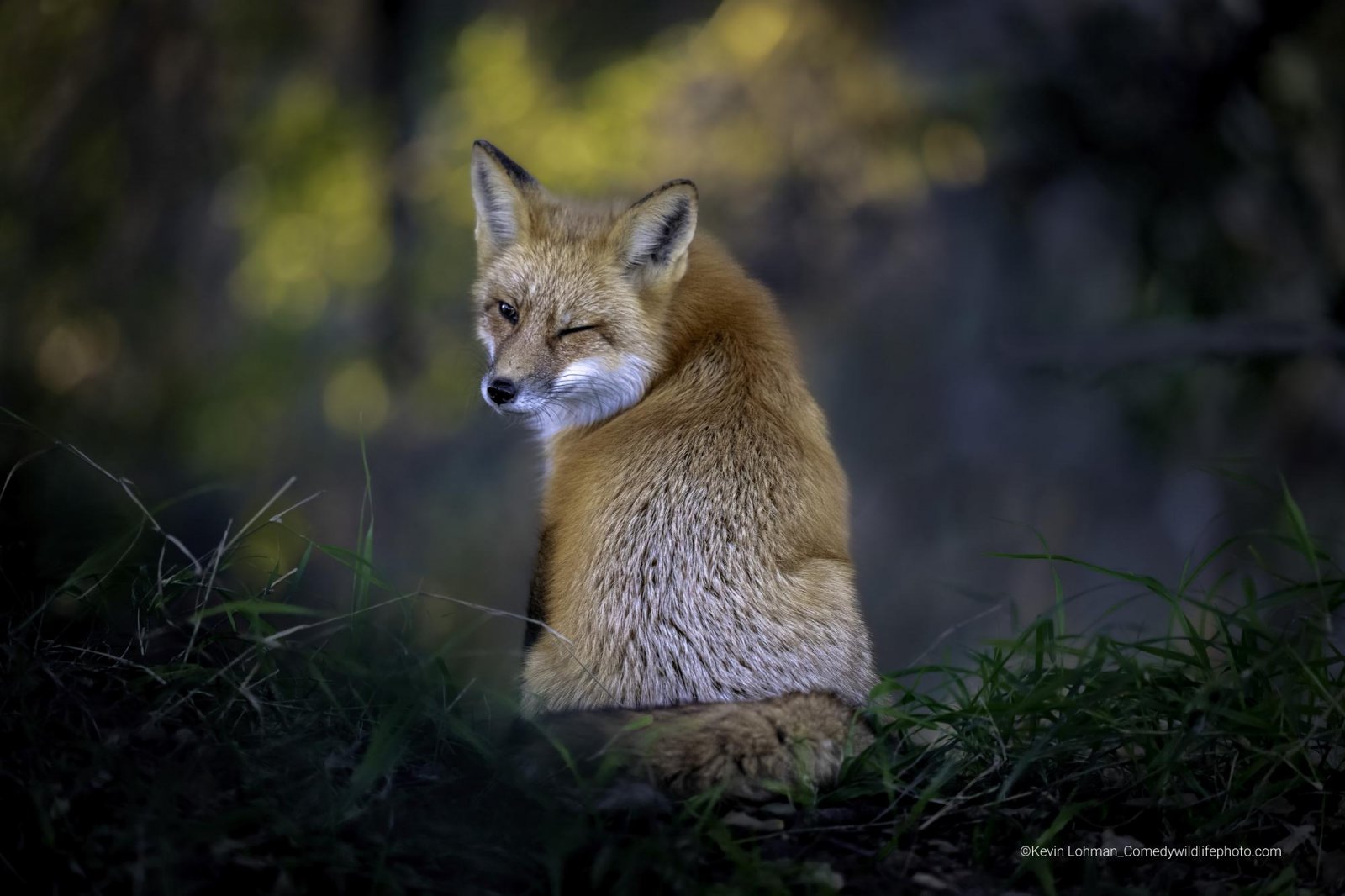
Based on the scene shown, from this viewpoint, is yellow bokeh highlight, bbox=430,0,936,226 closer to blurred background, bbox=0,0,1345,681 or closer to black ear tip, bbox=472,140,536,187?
blurred background, bbox=0,0,1345,681

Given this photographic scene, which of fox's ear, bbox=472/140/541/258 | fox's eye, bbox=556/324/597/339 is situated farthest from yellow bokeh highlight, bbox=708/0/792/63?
fox's eye, bbox=556/324/597/339

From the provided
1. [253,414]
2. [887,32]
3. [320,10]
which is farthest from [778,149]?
[253,414]

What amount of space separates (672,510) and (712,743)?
68 cm

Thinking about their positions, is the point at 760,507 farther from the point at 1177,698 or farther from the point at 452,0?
the point at 452,0

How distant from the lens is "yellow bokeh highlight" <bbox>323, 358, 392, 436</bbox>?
7.80 metres

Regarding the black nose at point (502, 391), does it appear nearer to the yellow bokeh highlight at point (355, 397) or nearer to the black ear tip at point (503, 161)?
the black ear tip at point (503, 161)

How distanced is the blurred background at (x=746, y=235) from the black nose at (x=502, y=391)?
12.2 ft

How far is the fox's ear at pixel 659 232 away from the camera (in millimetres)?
3424

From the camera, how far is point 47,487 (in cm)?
391

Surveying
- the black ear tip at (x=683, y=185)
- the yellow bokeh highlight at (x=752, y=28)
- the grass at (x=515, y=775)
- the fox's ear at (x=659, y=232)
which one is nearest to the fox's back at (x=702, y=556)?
the grass at (x=515, y=775)

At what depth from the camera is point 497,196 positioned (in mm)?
3834

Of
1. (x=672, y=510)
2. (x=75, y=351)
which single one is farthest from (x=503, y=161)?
(x=75, y=351)

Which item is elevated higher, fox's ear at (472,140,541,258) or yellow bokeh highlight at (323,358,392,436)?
fox's ear at (472,140,541,258)

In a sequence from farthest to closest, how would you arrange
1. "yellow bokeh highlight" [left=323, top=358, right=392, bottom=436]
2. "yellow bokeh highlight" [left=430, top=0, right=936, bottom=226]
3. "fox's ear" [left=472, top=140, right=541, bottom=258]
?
"yellow bokeh highlight" [left=323, top=358, right=392, bottom=436], "yellow bokeh highlight" [left=430, top=0, right=936, bottom=226], "fox's ear" [left=472, top=140, right=541, bottom=258]
